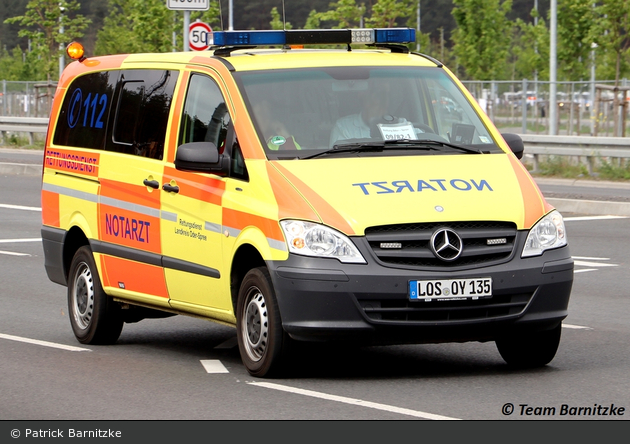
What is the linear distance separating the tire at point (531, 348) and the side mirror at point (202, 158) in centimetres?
193

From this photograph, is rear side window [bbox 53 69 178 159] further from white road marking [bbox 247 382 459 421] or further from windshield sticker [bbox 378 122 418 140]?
white road marking [bbox 247 382 459 421]

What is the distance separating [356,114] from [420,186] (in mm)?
913

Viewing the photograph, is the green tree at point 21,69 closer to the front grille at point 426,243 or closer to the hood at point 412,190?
the hood at point 412,190

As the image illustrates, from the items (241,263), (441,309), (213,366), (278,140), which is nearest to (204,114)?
(278,140)

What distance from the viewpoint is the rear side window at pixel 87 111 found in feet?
30.5

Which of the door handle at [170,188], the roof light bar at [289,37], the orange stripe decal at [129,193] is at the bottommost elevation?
the orange stripe decal at [129,193]

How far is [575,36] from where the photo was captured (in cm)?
4112

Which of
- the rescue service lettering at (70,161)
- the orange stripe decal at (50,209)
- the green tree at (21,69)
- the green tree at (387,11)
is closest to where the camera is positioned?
the rescue service lettering at (70,161)

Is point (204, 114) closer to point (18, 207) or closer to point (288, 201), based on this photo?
point (288, 201)

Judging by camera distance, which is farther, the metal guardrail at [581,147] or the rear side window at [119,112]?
the metal guardrail at [581,147]

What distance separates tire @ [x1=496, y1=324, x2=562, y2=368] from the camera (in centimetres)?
754

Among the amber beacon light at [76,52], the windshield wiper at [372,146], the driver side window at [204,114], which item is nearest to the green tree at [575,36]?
the amber beacon light at [76,52]

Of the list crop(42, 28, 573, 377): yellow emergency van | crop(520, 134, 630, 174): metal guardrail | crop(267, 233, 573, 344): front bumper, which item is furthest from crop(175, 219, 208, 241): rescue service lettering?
crop(520, 134, 630, 174): metal guardrail

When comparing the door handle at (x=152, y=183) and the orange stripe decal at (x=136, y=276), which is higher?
the door handle at (x=152, y=183)
